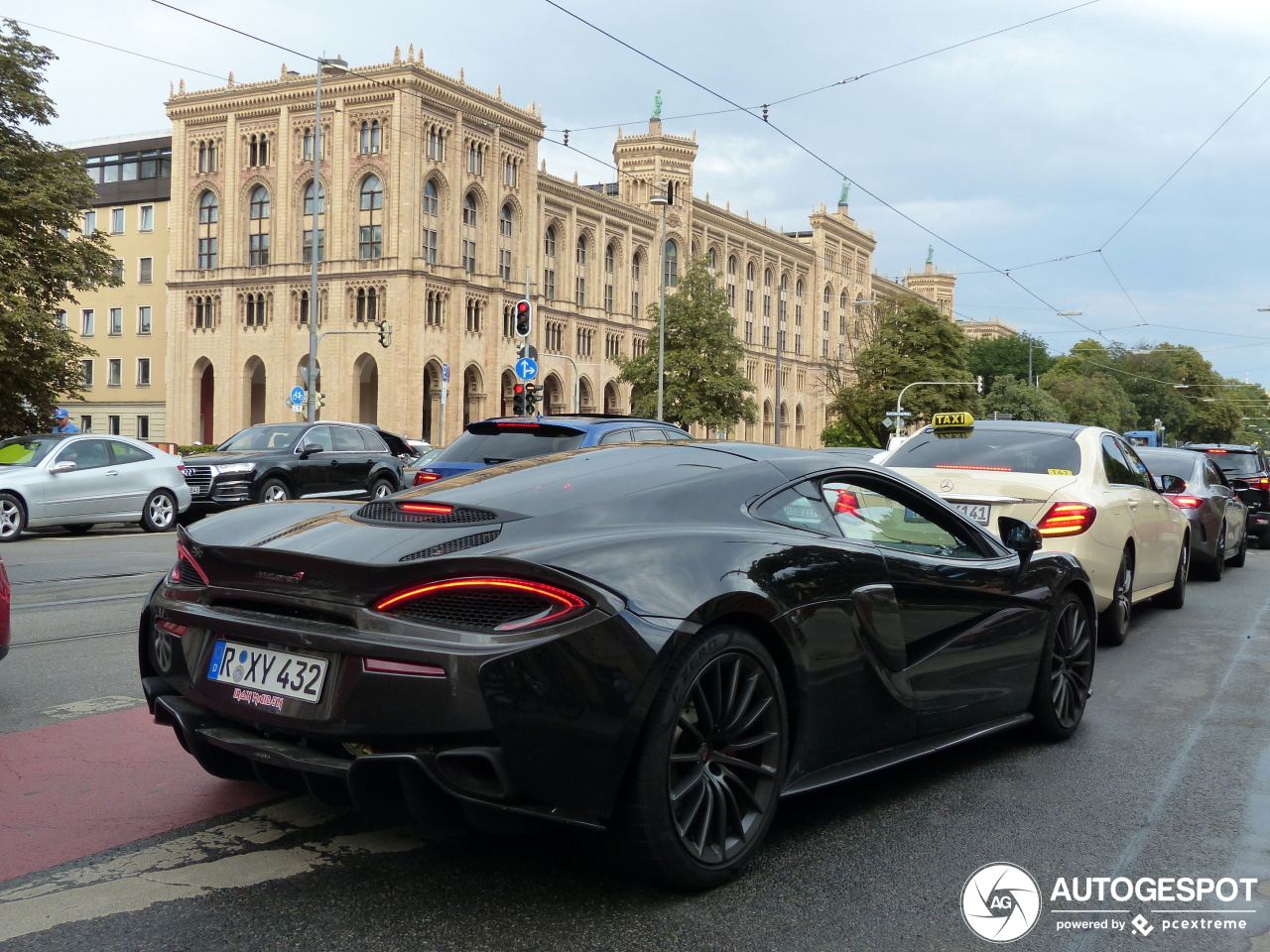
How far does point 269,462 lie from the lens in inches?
776

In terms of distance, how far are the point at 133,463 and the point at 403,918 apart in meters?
16.2

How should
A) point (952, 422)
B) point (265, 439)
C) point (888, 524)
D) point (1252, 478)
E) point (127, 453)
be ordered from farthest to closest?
point (265, 439) → point (1252, 478) → point (127, 453) → point (952, 422) → point (888, 524)

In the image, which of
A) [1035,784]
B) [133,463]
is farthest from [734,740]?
[133,463]

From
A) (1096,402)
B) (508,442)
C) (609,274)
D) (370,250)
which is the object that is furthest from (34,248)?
(1096,402)

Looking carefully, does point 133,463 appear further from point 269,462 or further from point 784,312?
point 784,312

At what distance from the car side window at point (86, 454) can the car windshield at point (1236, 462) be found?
17.1 m

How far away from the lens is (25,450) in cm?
1711

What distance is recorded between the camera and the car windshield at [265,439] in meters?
20.4

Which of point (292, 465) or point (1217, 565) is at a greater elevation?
point (292, 465)

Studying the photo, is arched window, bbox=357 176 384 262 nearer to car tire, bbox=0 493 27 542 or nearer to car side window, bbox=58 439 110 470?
car side window, bbox=58 439 110 470

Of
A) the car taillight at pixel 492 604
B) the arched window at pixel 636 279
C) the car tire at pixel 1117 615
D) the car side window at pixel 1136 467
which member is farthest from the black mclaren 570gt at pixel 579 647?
the arched window at pixel 636 279

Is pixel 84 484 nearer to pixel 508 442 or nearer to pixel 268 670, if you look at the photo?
pixel 508 442

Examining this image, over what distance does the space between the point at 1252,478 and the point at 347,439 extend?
1493 cm

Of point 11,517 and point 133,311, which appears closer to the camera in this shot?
point 11,517
